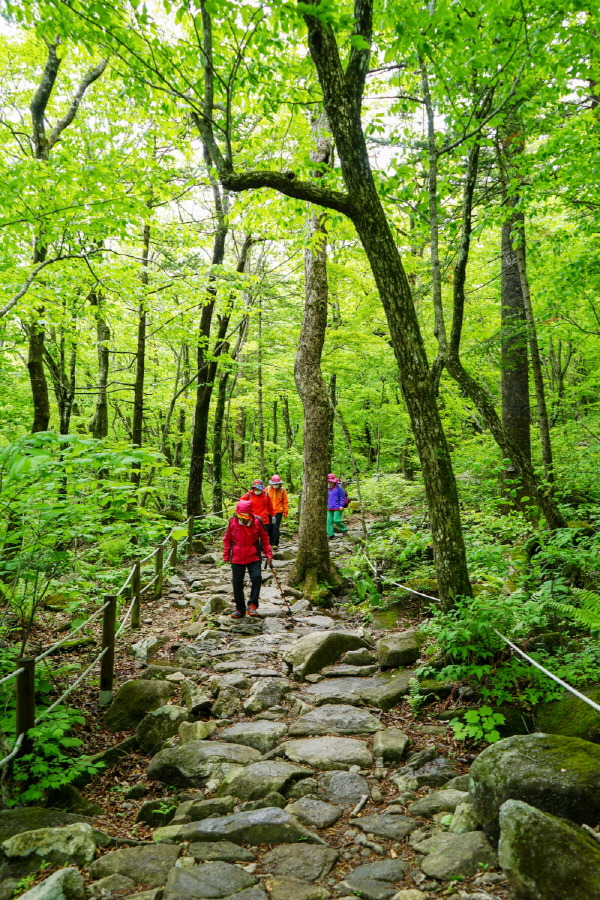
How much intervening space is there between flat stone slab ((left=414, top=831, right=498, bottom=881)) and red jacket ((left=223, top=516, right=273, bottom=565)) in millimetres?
6015

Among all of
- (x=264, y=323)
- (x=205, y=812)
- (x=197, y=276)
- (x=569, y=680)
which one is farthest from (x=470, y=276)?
(x=205, y=812)

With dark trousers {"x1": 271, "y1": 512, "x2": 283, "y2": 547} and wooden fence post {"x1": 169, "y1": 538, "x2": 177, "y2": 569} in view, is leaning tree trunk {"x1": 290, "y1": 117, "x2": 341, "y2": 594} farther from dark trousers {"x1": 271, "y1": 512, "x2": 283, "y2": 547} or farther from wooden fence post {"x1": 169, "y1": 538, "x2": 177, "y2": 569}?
dark trousers {"x1": 271, "y1": 512, "x2": 283, "y2": 547}

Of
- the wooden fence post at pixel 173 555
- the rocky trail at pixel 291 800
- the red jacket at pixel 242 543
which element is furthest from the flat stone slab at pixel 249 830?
the wooden fence post at pixel 173 555

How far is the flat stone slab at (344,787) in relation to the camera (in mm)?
3930

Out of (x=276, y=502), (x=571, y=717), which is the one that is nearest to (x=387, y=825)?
(x=571, y=717)

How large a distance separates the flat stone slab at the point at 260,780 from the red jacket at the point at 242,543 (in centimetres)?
471

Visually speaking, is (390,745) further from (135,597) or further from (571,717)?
(135,597)

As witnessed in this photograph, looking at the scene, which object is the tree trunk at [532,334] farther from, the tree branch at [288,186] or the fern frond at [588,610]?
the tree branch at [288,186]

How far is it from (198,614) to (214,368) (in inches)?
366

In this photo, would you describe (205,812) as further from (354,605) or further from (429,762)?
(354,605)

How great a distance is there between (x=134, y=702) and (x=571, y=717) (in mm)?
4285

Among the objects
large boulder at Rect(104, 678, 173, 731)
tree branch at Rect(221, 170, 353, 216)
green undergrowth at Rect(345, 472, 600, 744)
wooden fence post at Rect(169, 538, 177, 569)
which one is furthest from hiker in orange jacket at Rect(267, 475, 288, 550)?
tree branch at Rect(221, 170, 353, 216)

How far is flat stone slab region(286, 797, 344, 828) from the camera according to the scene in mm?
3619

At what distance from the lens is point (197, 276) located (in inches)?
509
